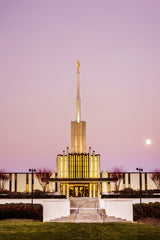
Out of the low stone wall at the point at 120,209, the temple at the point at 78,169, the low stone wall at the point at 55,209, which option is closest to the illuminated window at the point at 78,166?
the temple at the point at 78,169

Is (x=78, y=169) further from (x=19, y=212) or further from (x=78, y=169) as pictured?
(x=19, y=212)

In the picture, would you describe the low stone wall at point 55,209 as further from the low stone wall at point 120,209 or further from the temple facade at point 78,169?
the temple facade at point 78,169

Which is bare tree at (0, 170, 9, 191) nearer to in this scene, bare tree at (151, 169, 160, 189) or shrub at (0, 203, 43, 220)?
bare tree at (151, 169, 160, 189)

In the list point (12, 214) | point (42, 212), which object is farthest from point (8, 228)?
point (42, 212)

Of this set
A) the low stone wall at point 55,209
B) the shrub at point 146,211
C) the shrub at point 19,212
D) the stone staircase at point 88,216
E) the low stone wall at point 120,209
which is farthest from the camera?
the shrub at point 146,211

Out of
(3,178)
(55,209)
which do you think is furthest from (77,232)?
(3,178)

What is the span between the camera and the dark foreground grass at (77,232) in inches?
744

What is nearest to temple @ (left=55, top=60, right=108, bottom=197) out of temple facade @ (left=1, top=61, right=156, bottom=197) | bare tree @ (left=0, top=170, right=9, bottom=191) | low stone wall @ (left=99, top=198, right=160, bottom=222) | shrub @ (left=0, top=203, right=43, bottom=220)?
temple facade @ (left=1, top=61, right=156, bottom=197)

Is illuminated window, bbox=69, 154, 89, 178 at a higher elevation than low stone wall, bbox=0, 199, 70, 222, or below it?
higher

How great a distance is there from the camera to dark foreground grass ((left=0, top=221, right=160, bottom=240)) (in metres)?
18.9

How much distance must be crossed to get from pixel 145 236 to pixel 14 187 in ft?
172

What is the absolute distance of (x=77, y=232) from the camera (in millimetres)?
20453

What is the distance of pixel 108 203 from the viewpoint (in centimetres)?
3247

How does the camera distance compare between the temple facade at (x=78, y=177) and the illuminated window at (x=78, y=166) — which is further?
the illuminated window at (x=78, y=166)
